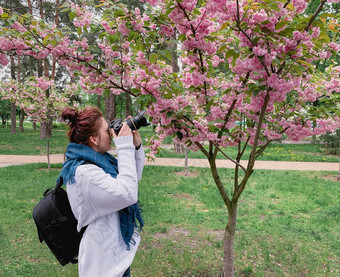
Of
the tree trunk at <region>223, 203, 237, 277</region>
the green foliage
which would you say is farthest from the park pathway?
the tree trunk at <region>223, 203, 237, 277</region>

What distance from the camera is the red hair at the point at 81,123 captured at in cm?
142

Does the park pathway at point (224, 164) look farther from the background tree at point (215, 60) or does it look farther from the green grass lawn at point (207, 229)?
the background tree at point (215, 60)

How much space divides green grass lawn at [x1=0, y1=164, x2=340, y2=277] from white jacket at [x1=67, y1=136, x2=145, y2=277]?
5.87 feet

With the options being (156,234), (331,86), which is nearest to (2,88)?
(156,234)

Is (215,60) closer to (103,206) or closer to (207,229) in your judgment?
(103,206)

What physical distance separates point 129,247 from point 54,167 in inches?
298

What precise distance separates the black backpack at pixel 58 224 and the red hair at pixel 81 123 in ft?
0.86

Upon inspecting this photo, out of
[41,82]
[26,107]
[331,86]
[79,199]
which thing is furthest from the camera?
[26,107]

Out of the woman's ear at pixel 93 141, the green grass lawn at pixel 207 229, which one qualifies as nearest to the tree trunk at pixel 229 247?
the green grass lawn at pixel 207 229

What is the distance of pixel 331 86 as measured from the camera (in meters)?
2.34

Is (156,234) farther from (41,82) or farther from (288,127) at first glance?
(41,82)

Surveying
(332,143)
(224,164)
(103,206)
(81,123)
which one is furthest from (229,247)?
(332,143)

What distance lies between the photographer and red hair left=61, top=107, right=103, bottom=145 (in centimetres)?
142

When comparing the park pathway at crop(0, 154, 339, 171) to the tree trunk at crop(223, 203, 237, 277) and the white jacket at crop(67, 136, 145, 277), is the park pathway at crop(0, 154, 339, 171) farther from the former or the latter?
the white jacket at crop(67, 136, 145, 277)
